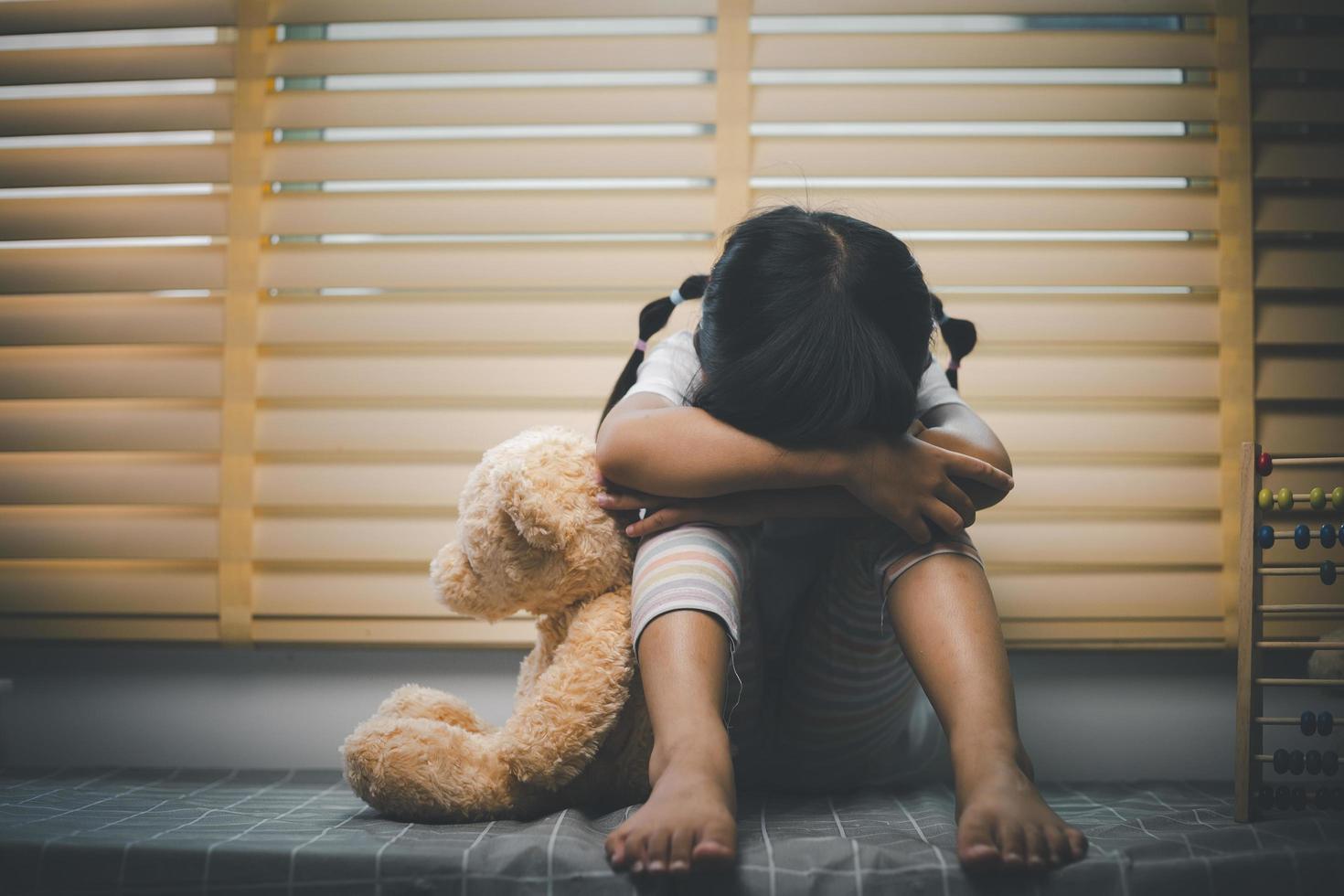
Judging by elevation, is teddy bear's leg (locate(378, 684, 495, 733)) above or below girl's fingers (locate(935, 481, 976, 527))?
below

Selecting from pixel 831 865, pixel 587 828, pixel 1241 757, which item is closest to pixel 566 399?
pixel 587 828

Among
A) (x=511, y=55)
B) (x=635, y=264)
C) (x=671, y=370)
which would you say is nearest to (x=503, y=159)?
(x=511, y=55)

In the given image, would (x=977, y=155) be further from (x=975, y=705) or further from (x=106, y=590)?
(x=106, y=590)

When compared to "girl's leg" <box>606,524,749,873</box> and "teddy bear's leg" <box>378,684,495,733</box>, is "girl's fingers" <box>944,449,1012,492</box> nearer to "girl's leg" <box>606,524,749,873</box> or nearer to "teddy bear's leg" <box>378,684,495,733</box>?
"girl's leg" <box>606,524,749,873</box>

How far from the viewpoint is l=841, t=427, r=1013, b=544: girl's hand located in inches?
34.9

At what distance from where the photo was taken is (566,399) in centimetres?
138

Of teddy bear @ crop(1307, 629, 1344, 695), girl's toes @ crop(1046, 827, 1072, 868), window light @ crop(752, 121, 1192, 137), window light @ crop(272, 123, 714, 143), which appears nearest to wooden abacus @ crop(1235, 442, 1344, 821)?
teddy bear @ crop(1307, 629, 1344, 695)

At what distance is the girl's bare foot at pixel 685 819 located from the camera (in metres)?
0.69

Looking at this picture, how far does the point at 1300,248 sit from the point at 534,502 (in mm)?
1270

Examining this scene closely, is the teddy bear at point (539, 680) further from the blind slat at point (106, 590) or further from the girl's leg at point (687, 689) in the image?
the blind slat at point (106, 590)

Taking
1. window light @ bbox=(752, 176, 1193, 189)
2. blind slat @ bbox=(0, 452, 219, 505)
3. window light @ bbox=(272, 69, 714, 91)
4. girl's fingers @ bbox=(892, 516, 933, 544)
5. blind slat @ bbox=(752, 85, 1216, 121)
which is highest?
window light @ bbox=(272, 69, 714, 91)

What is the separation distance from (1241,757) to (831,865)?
495 millimetres

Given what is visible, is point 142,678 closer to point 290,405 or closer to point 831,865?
point 290,405

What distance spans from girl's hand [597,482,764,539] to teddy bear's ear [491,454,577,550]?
52mm
